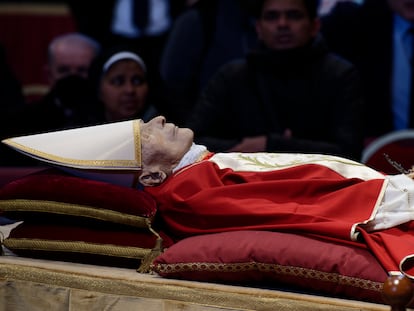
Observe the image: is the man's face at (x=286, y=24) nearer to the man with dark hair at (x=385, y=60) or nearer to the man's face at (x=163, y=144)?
the man with dark hair at (x=385, y=60)

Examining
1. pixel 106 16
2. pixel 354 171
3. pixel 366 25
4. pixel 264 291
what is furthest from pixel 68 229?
pixel 106 16

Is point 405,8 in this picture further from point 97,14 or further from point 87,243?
point 87,243

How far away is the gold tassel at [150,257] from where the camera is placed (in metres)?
3.00

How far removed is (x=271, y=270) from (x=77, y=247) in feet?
2.13

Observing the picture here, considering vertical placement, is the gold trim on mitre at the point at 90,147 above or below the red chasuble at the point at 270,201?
above

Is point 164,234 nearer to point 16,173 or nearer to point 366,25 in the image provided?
point 16,173

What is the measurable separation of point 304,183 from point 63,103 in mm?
2017

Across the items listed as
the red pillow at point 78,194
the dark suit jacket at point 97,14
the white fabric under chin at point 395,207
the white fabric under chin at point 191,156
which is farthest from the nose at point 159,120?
the dark suit jacket at point 97,14

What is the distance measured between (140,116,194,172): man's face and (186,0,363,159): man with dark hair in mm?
895

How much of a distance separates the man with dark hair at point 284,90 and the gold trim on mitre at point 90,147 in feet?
3.21

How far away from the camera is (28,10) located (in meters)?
6.48

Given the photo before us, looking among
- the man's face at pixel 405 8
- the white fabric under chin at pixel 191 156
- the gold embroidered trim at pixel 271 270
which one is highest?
the man's face at pixel 405 8

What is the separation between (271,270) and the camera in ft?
9.12

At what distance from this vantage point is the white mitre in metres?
3.13
